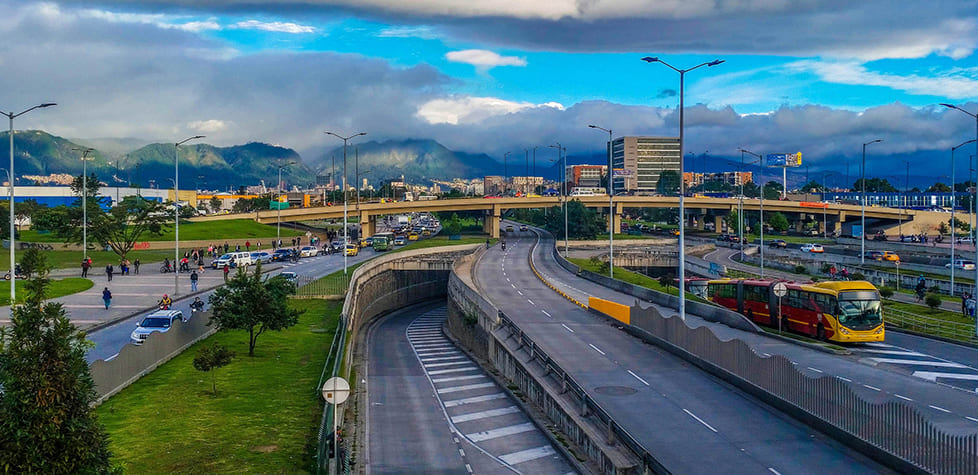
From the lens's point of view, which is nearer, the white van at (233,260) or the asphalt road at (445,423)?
the asphalt road at (445,423)

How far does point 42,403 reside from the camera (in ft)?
38.0

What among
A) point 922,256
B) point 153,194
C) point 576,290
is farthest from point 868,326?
point 153,194

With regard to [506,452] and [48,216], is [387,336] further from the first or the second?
[48,216]

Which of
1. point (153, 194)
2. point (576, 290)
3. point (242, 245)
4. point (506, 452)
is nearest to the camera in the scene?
point (506, 452)

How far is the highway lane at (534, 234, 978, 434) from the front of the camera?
70.3 ft

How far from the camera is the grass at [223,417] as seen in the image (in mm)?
19906

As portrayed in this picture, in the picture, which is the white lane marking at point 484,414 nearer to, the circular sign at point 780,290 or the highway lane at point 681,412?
the highway lane at point 681,412

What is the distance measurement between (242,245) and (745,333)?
238 feet

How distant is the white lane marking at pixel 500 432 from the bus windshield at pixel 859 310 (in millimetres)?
15925

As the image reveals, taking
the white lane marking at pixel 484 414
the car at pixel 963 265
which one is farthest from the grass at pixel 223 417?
the car at pixel 963 265

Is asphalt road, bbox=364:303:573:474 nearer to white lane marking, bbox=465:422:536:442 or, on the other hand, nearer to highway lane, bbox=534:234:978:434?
white lane marking, bbox=465:422:536:442

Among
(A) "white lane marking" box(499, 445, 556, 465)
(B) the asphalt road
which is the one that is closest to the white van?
(B) the asphalt road

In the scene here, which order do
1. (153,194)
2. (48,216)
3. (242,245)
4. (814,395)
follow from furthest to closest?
(153,194) < (242,245) < (48,216) < (814,395)

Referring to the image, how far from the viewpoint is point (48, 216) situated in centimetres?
9012
